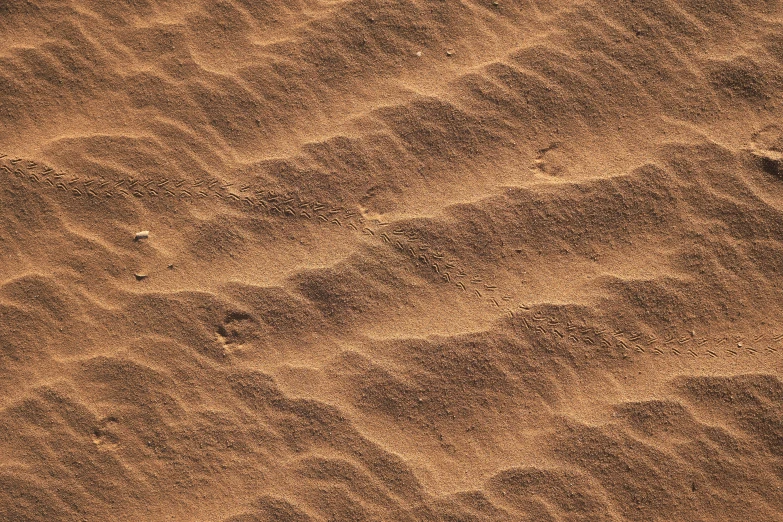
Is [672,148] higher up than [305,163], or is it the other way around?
[672,148]

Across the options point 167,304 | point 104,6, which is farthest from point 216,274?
point 104,6

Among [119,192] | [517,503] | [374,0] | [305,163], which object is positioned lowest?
[517,503]

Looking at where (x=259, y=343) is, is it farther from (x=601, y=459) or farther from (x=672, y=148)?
(x=672, y=148)
